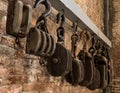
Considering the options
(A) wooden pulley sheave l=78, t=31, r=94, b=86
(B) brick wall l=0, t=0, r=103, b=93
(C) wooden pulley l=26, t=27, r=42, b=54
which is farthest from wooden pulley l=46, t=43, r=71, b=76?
(A) wooden pulley sheave l=78, t=31, r=94, b=86

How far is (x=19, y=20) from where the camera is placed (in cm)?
104

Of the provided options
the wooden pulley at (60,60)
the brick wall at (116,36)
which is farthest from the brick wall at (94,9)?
the wooden pulley at (60,60)

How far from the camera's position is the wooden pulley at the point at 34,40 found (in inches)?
43.0

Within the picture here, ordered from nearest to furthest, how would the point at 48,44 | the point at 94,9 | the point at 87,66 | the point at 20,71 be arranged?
the point at 48,44, the point at 20,71, the point at 87,66, the point at 94,9

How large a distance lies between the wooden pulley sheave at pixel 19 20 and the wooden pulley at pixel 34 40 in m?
0.05

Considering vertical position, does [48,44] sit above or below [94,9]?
below

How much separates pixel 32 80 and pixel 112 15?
7.16ft

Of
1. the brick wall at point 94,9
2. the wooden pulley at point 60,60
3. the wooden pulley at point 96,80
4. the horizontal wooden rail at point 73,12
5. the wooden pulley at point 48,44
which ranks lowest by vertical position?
the wooden pulley at point 96,80

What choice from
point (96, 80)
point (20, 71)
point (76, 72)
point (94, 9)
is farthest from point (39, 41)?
point (94, 9)

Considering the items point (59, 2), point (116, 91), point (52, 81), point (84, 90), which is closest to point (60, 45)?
point (59, 2)

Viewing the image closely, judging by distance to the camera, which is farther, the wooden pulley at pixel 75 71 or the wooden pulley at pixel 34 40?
the wooden pulley at pixel 75 71

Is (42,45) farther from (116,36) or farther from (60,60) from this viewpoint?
(116,36)

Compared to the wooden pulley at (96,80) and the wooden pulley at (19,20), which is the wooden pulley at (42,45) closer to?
the wooden pulley at (19,20)

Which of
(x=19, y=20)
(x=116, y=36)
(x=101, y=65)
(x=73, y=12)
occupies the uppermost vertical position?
(x=116, y=36)
